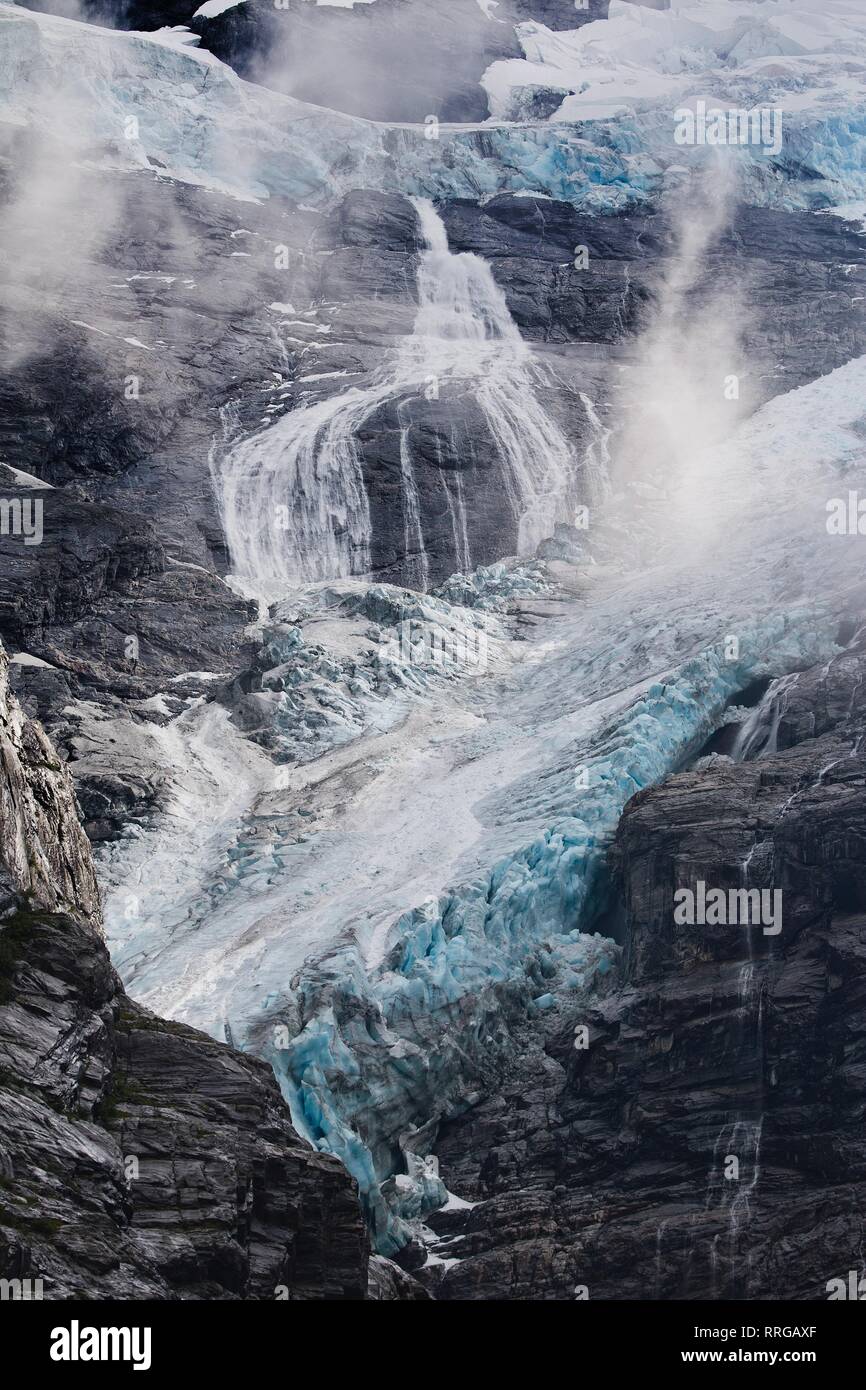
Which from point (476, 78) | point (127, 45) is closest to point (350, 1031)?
point (127, 45)

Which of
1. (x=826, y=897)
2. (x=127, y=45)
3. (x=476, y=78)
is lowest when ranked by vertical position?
(x=826, y=897)

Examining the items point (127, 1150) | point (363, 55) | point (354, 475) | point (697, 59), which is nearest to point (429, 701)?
point (354, 475)

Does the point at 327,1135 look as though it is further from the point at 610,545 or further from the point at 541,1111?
the point at 610,545

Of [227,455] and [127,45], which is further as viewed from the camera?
[127,45]

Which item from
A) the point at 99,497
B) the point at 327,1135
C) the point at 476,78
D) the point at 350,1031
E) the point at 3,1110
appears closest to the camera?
the point at 3,1110

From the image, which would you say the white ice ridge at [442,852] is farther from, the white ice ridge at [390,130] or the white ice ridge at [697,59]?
the white ice ridge at [697,59]

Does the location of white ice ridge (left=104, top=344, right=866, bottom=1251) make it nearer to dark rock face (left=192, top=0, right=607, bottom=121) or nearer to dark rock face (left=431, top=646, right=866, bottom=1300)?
dark rock face (left=431, top=646, right=866, bottom=1300)

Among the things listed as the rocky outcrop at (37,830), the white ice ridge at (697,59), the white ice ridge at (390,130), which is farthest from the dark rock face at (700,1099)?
the white ice ridge at (697,59)

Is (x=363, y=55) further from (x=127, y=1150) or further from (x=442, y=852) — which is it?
(x=127, y=1150)
